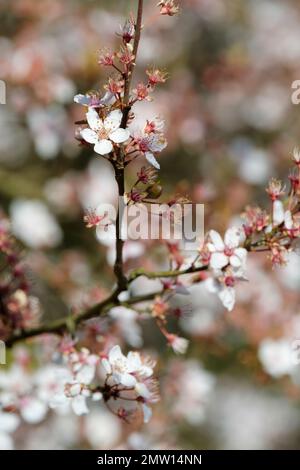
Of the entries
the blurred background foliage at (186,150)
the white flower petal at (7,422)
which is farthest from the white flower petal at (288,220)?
the blurred background foliage at (186,150)

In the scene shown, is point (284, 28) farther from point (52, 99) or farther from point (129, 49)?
point (129, 49)

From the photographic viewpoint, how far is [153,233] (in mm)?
2025

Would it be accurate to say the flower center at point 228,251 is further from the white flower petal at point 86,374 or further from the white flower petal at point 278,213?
the white flower petal at point 86,374

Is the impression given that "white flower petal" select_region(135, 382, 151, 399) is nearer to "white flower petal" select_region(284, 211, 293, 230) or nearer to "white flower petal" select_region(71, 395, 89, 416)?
"white flower petal" select_region(71, 395, 89, 416)

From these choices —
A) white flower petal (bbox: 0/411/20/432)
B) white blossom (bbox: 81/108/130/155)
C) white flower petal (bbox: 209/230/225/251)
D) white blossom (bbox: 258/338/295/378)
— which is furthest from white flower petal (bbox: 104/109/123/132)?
white blossom (bbox: 258/338/295/378)

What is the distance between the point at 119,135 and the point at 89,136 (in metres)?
0.06

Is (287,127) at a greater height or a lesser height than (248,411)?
greater

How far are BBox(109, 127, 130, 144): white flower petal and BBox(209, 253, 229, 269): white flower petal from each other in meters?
0.35

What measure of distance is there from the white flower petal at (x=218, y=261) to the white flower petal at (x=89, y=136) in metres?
0.38

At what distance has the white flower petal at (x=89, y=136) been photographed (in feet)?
4.27
